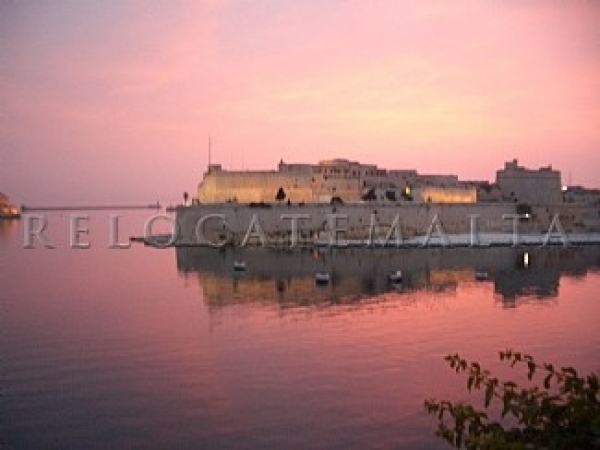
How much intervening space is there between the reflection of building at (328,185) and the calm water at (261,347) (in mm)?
10070

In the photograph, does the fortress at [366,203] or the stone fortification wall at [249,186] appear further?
the stone fortification wall at [249,186]

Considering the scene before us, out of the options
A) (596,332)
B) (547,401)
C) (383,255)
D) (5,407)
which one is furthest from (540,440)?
(383,255)

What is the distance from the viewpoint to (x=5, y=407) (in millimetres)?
5922

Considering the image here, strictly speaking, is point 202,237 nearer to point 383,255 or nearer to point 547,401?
point 383,255

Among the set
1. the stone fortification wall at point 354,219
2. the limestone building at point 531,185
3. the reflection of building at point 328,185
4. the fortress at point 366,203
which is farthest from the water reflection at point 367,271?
the limestone building at point 531,185

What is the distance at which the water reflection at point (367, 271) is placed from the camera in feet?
43.8

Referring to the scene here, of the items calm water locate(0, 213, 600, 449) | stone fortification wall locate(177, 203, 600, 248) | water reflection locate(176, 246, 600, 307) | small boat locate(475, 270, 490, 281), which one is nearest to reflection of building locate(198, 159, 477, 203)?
stone fortification wall locate(177, 203, 600, 248)

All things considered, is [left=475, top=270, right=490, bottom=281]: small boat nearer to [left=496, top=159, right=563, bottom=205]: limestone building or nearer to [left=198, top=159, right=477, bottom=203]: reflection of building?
[left=198, top=159, right=477, bottom=203]: reflection of building

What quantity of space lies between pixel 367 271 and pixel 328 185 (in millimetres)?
12221

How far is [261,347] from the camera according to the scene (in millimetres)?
8320

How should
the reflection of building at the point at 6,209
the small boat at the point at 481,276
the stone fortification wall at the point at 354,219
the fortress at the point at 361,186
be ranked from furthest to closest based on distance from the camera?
the reflection of building at the point at 6,209, the fortress at the point at 361,186, the stone fortification wall at the point at 354,219, the small boat at the point at 481,276

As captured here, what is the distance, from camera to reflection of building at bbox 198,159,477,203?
27.3 metres

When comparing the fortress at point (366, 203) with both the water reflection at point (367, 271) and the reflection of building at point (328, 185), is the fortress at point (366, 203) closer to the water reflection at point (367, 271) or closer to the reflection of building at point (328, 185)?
the reflection of building at point (328, 185)

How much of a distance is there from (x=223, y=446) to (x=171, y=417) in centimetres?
81
